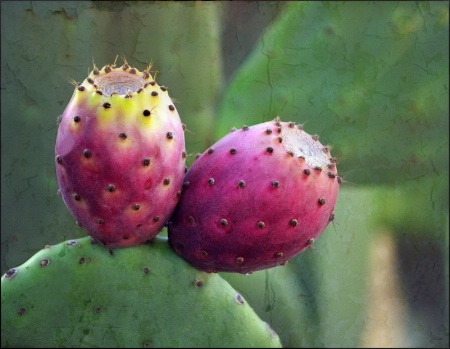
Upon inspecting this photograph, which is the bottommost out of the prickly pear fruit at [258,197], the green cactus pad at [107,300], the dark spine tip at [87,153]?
the green cactus pad at [107,300]

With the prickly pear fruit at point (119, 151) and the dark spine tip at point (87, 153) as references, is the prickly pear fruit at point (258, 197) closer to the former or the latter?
the prickly pear fruit at point (119, 151)

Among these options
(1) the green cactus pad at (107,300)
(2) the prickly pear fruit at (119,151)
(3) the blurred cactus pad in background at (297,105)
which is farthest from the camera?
(3) the blurred cactus pad in background at (297,105)

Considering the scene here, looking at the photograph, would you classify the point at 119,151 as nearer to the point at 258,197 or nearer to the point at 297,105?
the point at 258,197

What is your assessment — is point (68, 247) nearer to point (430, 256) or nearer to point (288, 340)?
point (288, 340)

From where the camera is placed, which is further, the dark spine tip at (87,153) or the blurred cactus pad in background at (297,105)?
the blurred cactus pad in background at (297,105)

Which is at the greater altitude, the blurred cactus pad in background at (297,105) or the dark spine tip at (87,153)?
the dark spine tip at (87,153)

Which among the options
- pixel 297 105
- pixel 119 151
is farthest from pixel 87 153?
pixel 297 105

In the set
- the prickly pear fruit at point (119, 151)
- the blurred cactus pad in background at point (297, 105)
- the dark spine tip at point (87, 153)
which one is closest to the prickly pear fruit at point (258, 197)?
the prickly pear fruit at point (119, 151)

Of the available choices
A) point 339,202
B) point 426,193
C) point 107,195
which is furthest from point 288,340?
point 107,195
